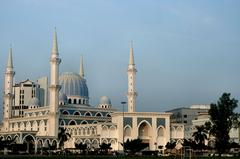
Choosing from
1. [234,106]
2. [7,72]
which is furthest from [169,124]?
[7,72]

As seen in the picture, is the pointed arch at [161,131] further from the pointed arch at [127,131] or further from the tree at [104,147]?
the tree at [104,147]

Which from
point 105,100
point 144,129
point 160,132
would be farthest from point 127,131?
point 105,100

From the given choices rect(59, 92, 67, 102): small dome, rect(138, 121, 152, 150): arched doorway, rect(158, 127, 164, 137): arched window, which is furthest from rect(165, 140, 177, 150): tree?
rect(59, 92, 67, 102): small dome

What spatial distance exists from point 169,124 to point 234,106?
3337 centimetres

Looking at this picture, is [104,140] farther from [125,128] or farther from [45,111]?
[45,111]

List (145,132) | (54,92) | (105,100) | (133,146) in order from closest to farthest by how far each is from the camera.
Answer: (133,146) → (54,92) → (145,132) → (105,100)

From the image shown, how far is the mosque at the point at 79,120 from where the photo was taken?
9788cm

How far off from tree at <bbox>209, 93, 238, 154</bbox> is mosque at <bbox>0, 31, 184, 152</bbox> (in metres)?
29.6

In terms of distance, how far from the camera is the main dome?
375ft

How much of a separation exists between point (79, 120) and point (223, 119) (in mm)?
47806

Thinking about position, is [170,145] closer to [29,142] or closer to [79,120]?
[79,120]

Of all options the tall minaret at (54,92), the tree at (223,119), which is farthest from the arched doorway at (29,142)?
the tree at (223,119)

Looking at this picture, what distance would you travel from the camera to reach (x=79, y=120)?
109 metres

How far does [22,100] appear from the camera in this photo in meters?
136
